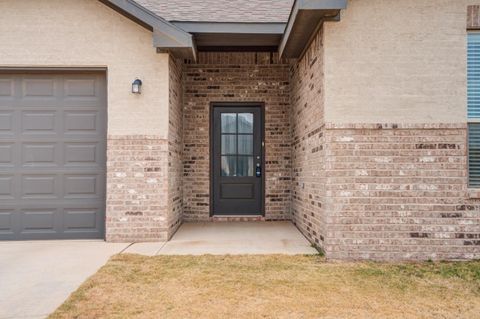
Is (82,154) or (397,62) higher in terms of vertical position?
(397,62)

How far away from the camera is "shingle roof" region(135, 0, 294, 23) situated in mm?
5656

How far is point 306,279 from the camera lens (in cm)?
368

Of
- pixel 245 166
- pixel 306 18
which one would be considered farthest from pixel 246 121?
pixel 306 18

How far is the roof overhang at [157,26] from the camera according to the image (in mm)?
5109

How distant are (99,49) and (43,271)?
10.7 ft

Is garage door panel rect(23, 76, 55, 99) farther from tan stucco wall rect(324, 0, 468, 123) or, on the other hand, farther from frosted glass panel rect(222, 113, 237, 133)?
tan stucco wall rect(324, 0, 468, 123)

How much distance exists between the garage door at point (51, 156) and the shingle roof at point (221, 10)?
5.19ft

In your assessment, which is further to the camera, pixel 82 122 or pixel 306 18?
pixel 82 122

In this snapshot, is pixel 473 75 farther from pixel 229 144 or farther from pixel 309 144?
pixel 229 144

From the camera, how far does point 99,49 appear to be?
5.38m

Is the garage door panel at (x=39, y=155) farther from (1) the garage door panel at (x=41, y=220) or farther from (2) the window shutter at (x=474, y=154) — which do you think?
(2) the window shutter at (x=474, y=154)

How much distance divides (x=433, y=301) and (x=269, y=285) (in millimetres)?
1468

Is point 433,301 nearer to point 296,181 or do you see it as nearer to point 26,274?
point 296,181

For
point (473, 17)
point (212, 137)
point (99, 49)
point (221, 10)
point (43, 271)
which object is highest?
point (221, 10)
